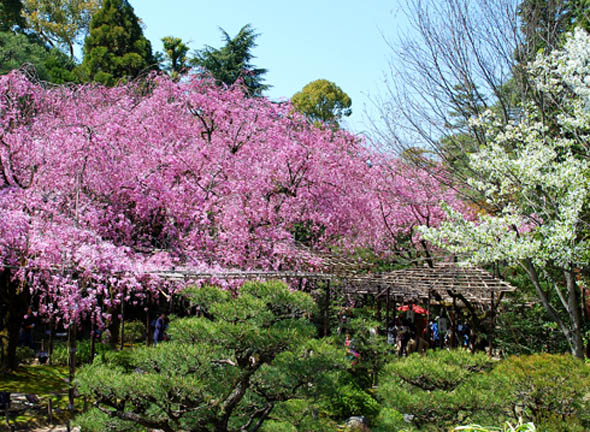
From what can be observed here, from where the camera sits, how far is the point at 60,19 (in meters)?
29.0

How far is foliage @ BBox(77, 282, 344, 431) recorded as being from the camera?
4434 mm

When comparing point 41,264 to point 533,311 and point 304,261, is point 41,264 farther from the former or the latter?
point 533,311

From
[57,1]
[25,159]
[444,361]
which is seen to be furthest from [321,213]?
[57,1]

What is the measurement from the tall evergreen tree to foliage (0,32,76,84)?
2.99ft

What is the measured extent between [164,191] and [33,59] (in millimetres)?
12040

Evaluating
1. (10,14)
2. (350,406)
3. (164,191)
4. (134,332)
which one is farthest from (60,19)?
(350,406)

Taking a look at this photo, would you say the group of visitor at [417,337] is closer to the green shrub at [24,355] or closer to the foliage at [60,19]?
the green shrub at [24,355]

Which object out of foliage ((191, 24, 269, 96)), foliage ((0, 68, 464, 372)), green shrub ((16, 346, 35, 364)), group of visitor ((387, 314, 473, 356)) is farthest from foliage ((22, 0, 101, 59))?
group of visitor ((387, 314, 473, 356))

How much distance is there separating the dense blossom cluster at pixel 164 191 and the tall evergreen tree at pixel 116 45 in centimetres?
1014

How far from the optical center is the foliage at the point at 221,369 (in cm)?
443

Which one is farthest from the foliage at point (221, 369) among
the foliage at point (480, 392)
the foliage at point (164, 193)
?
the foliage at point (164, 193)

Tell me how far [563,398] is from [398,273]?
18.3 ft

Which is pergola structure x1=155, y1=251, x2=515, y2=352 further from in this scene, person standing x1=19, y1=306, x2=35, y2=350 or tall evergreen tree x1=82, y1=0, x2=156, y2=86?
tall evergreen tree x1=82, y1=0, x2=156, y2=86

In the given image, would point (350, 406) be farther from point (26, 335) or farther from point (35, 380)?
point (26, 335)
